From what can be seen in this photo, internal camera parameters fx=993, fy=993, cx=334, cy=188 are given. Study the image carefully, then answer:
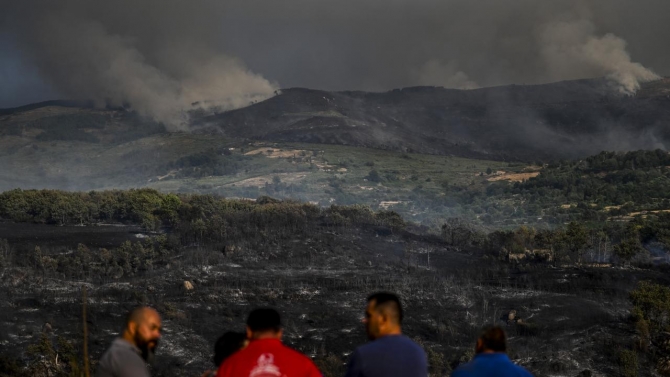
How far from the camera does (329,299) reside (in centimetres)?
9769

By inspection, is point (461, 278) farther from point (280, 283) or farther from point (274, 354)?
point (274, 354)

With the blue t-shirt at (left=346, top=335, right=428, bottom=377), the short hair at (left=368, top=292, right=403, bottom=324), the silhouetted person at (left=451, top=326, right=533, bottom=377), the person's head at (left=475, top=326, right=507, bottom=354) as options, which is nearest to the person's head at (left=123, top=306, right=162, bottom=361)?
the blue t-shirt at (left=346, top=335, right=428, bottom=377)

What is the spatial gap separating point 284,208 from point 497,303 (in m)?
62.0

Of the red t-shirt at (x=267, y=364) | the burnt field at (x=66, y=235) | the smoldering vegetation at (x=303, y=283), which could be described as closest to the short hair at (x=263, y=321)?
the red t-shirt at (x=267, y=364)

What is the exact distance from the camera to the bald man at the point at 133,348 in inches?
489

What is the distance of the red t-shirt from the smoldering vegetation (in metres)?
46.7

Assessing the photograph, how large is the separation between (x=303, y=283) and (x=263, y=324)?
94140 millimetres

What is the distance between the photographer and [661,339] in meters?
76.0

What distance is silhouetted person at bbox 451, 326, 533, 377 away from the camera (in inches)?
515

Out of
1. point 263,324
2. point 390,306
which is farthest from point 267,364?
point 390,306

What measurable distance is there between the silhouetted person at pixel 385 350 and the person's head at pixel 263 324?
117 cm

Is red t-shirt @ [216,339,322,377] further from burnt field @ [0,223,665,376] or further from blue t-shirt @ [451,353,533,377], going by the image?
burnt field @ [0,223,665,376]

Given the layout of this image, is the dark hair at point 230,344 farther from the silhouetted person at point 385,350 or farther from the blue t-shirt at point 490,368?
the blue t-shirt at point 490,368

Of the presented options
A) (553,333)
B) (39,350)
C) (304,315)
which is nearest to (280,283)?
(304,315)
